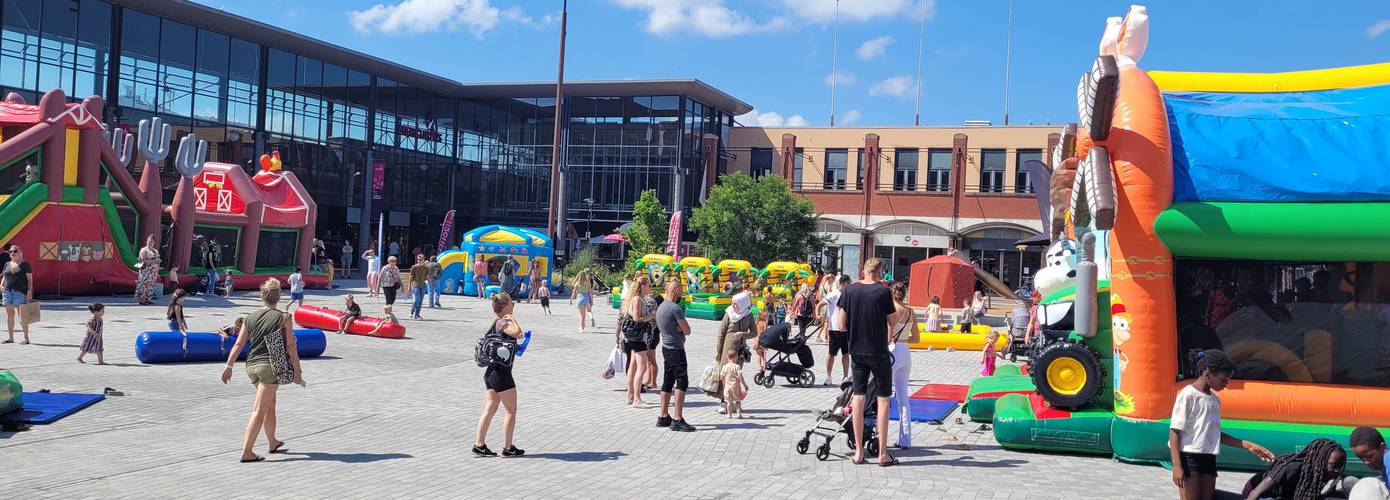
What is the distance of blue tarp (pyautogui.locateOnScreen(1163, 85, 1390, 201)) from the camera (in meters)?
8.49

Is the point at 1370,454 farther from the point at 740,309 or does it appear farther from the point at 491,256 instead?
the point at 491,256

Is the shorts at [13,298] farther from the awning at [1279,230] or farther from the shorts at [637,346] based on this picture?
the awning at [1279,230]

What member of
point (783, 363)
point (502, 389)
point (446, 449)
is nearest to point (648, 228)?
point (783, 363)

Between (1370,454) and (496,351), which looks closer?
(1370,454)

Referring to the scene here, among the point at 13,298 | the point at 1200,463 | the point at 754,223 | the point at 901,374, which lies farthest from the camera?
the point at 754,223

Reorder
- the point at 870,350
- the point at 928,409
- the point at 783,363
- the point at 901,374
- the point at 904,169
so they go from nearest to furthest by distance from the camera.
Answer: the point at 870,350, the point at 901,374, the point at 928,409, the point at 783,363, the point at 904,169

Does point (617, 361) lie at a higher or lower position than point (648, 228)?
lower

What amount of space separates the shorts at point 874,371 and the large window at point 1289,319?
217 centimetres

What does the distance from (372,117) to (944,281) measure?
27.9m

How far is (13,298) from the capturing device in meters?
14.6

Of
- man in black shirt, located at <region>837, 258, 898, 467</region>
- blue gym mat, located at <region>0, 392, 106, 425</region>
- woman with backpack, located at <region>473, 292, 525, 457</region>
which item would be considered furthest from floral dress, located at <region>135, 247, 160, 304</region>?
man in black shirt, located at <region>837, 258, 898, 467</region>

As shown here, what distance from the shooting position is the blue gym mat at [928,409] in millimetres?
10711

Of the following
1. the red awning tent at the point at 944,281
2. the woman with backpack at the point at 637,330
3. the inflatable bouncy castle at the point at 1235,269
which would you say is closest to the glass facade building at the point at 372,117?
the red awning tent at the point at 944,281

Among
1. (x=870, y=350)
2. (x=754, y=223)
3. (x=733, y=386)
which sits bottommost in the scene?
(x=733, y=386)
